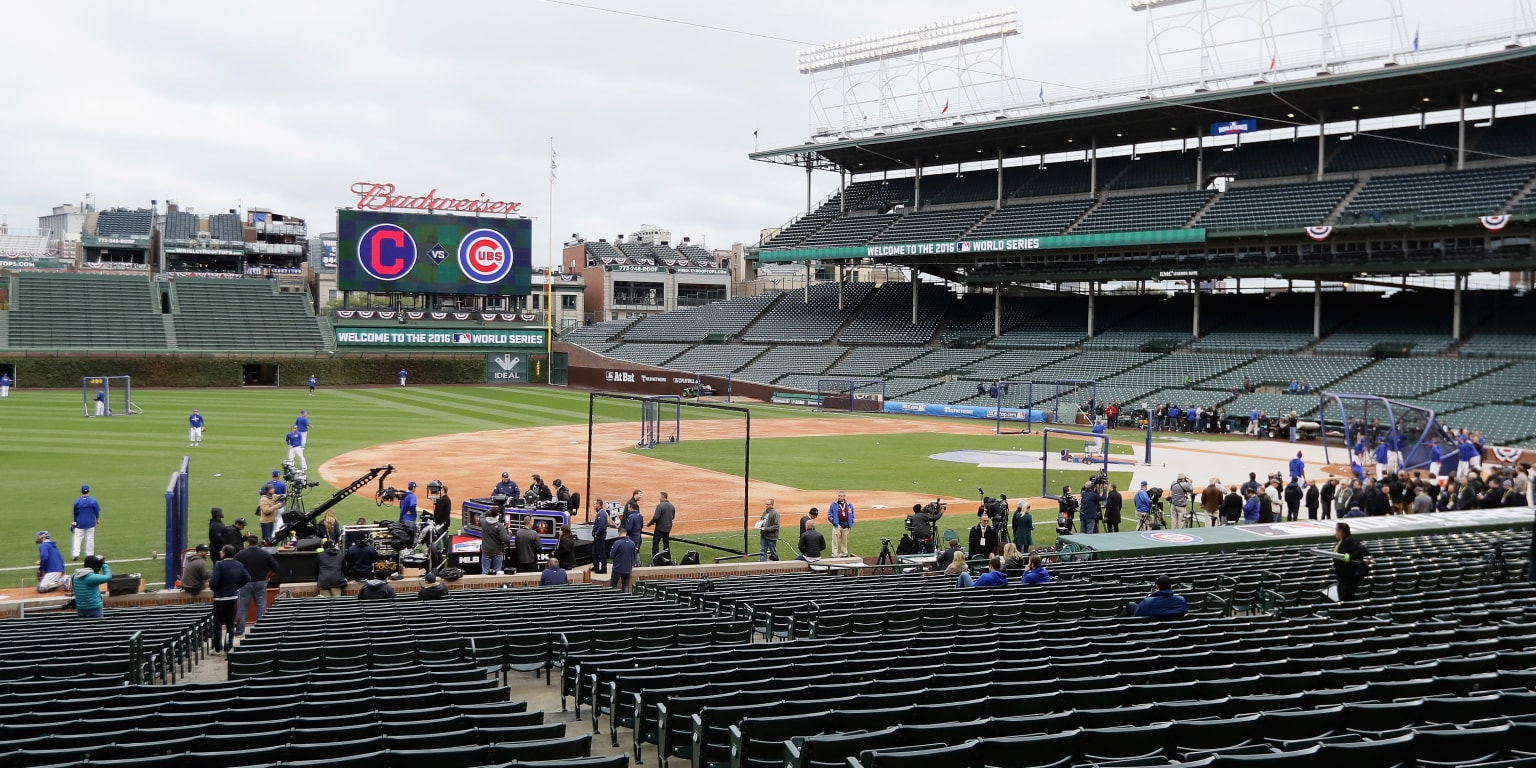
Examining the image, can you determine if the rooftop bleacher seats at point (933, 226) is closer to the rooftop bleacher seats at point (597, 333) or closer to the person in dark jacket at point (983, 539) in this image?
the rooftop bleacher seats at point (597, 333)

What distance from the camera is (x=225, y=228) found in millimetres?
118000

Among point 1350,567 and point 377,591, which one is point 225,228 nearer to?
point 377,591

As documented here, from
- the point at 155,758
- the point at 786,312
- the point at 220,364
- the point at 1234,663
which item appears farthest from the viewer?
the point at 786,312

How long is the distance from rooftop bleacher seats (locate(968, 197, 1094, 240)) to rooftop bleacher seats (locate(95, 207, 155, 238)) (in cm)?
10419

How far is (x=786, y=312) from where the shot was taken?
265ft

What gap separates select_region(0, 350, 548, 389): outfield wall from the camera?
61.4 m

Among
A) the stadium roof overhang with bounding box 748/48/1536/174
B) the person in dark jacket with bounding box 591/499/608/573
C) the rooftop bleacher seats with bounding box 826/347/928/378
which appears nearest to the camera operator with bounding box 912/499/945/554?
the person in dark jacket with bounding box 591/499/608/573

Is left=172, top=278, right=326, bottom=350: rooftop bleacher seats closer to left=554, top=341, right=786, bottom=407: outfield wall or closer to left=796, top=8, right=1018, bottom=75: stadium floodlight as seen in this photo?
left=554, top=341, right=786, bottom=407: outfield wall

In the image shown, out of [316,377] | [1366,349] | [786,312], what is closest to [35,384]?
[316,377]

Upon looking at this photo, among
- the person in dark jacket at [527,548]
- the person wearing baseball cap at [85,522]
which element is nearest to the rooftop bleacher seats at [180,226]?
the person wearing baseball cap at [85,522]

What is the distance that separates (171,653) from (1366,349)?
54.8 meters

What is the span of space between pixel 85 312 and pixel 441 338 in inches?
889

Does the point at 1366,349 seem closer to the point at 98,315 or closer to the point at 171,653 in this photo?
the point at 171,653

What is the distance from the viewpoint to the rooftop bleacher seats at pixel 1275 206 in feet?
175
